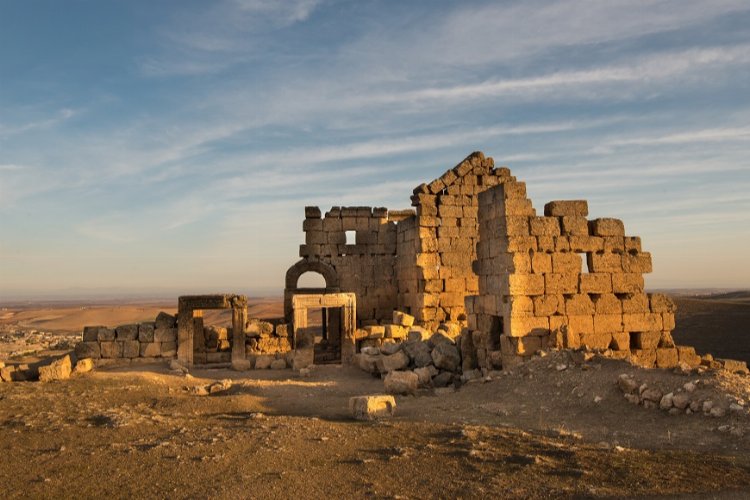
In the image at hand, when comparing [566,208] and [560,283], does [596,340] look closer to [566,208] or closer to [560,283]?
[560,283]

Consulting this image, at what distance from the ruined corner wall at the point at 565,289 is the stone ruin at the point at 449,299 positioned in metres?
0.02

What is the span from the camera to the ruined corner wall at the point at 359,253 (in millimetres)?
19188

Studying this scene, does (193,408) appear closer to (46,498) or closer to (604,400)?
(46,498)

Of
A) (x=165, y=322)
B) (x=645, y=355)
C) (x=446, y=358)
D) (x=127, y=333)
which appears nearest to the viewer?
(x=645, y=355)

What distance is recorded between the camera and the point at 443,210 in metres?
17.7

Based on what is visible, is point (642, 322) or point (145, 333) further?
Answer: point (145, 333)

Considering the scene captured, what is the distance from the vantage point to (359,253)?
63.6 feet

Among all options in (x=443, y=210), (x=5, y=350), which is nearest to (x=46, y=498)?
(x=443, y=210)

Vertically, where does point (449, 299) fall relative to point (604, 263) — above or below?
below

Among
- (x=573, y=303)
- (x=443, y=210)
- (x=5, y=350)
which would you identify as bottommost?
(x=5, y=350)

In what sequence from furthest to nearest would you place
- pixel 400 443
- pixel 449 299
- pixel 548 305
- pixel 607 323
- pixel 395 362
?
pixel 449 299
pixel 395 362
pixel 607 323
pixel 548 305
pixel 400 443

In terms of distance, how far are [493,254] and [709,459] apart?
6760mm

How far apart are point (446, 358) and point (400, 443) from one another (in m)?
5.74

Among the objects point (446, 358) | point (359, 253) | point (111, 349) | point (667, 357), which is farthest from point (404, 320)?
point (111, 349)
